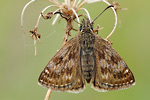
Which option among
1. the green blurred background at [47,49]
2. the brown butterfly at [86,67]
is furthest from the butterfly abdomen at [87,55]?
the green blurred background at [47,49]

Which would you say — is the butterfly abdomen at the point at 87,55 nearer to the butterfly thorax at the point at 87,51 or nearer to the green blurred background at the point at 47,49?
the butterfly thorax at the point at 87,51

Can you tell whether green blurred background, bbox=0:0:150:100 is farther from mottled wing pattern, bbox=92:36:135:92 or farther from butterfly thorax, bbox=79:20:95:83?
butterfly thorax, bbox=79:20:95:83

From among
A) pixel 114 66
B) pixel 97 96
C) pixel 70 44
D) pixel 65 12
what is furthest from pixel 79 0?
pixel 97 96

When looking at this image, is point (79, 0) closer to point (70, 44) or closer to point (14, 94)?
point (70, 44)

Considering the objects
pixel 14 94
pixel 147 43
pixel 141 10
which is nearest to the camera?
pixel 14 94

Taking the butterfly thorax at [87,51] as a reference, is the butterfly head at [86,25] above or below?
above

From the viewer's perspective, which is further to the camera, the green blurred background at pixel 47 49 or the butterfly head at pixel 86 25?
the green blurred background at pixel 47 49
